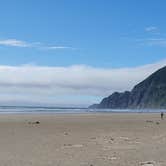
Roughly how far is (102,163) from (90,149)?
3.91 meters

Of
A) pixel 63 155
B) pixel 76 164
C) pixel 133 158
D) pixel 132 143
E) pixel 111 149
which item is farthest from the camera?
pixel 132 143

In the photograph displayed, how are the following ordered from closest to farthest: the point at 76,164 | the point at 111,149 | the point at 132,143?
the point at 76,164 < the point at 111,149 < the point at 132,143

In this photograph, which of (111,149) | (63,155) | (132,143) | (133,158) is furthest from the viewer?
(132,143)

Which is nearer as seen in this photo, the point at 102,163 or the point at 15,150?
the point at 102,163

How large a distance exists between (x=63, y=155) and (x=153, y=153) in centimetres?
348

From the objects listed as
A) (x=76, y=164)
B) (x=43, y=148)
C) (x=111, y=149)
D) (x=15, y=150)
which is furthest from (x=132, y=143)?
(x=76, y=164)

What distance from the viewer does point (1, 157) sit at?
661 inches

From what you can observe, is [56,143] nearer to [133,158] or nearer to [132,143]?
[132,143]

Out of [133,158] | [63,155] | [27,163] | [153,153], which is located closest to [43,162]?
[27,163]

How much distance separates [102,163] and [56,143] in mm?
6934

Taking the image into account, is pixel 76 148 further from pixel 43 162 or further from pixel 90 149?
pixel 43 162

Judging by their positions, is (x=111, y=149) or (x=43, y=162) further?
(x=111, y=149)

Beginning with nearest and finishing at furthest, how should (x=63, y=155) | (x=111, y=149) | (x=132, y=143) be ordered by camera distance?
(x=63, y=155), (x=111, y=149), (x=132, y=143)

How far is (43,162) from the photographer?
15500 millimetres
